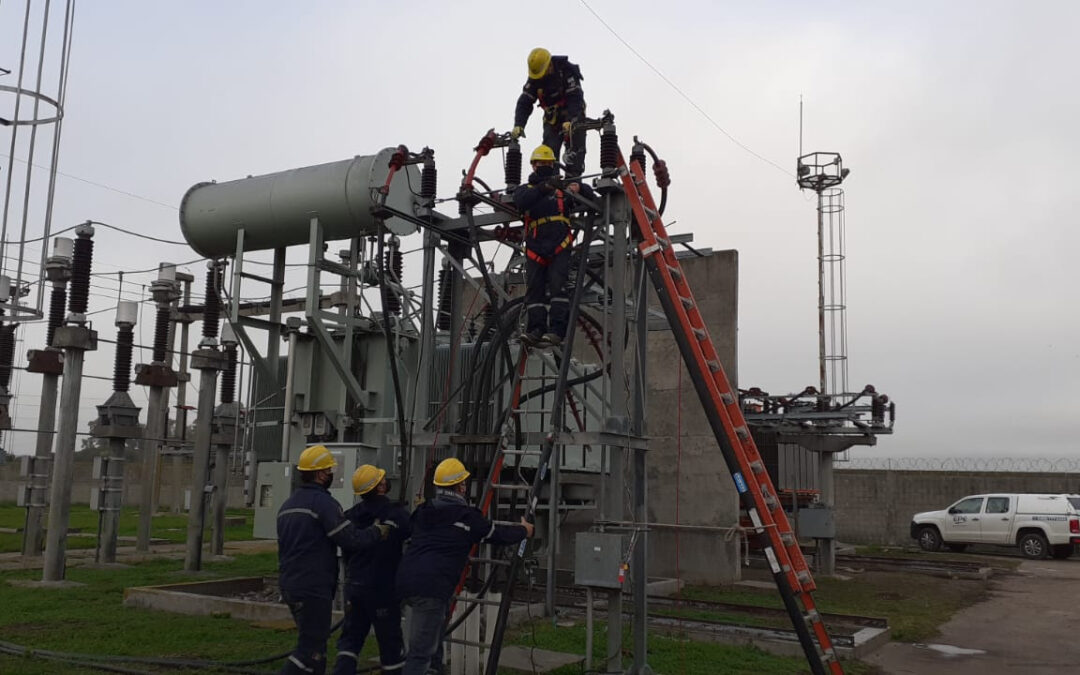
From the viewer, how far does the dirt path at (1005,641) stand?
964 cm

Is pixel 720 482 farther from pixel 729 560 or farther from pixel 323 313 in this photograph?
pixel 323 313

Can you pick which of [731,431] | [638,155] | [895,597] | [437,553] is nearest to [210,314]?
[638,155]

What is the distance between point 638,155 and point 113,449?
39.4 ft

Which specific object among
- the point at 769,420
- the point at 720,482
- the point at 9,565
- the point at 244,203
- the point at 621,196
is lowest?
the point at 9,565

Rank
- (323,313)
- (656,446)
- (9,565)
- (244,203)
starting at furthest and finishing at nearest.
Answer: (656,446), (9,565), (244,203), (323,313)

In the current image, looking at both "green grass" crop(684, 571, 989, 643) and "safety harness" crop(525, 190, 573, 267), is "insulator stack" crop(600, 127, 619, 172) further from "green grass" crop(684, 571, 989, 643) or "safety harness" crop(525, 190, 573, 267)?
"green grass" crop(684, 571, 989, 643)

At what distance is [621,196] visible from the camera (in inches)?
322

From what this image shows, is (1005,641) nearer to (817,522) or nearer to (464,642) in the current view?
(817,522)

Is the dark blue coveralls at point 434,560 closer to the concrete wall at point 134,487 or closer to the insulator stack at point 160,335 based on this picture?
the insulator stack at point 160,335

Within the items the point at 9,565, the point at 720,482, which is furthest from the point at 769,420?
the point at 9,565

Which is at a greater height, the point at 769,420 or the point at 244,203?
the point at 244,203

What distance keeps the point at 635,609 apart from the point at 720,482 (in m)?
8.61

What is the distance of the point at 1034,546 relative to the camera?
23953mm

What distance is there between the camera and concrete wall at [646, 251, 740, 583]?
53.0 feet
